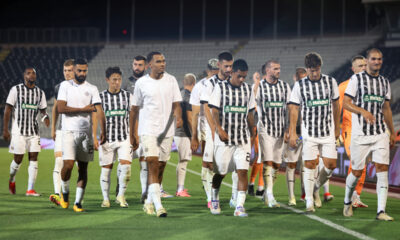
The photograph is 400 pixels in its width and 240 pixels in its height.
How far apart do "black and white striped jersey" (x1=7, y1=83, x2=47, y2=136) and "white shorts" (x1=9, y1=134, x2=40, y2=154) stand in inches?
2.7

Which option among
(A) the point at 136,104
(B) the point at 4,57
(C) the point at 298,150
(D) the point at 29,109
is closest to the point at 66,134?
(A) the point at 136,104

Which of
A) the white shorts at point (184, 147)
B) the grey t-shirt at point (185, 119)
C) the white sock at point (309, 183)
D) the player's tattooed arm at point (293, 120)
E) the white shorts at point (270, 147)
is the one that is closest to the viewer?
the white sock at point (309, 183)

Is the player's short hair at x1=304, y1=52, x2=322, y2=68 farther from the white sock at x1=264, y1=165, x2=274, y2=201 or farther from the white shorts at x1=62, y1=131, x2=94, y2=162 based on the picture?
the white shorts at x1=62, y1=131, x2=94, y2=162

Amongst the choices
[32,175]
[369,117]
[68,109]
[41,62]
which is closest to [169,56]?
[41,62]

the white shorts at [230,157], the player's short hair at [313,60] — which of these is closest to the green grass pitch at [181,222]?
the white shorts at [230,157]

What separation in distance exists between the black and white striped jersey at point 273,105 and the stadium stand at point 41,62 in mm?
28535

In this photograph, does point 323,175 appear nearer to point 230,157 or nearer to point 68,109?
point 230,157

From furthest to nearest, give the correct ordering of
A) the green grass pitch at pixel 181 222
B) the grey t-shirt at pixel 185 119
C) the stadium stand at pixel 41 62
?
the stadium stand at pixel 41 62 → the grey t-shirt at pixel 185 119 → the green grass pitch at pixel 181 222

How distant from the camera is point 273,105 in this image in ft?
28.9

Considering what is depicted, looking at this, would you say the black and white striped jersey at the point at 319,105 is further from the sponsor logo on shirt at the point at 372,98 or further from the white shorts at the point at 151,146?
the white shorts at the point at 151,146

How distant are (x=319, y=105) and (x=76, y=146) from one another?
317cm

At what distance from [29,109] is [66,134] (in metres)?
2.67

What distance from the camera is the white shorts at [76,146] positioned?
775cm

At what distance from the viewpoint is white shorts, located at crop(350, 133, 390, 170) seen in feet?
24.3
